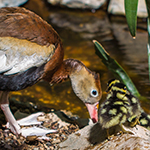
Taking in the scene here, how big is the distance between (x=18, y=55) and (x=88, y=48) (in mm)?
3479

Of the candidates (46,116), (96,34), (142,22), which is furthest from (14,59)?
(142,22)

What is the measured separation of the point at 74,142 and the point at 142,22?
628 cm

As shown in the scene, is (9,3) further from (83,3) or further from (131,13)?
(131,13)

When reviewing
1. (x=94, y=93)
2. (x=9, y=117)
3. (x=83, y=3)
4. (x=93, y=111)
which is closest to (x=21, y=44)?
(x=9, y=117)

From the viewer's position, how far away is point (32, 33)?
334cm

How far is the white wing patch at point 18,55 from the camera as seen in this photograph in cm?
325

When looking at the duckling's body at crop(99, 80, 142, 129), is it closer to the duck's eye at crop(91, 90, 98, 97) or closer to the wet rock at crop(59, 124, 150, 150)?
the wet rock at crop(59, 124, 150, 150)

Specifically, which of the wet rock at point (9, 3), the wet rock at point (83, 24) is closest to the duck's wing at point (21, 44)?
the wet rock at point (83, 24)

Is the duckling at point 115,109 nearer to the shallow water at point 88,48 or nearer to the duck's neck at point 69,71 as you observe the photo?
the duck's neck at point 69,71

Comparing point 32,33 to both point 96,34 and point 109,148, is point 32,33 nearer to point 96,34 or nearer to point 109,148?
point 109,148

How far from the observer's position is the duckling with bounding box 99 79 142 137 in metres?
2.80

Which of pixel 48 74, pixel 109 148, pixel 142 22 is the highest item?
pixel 48 74

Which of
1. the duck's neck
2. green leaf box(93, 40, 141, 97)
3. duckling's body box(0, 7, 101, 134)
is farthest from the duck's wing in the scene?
green leaf box(93, 40, 141, 97)

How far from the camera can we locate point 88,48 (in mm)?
6594
